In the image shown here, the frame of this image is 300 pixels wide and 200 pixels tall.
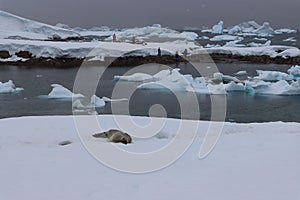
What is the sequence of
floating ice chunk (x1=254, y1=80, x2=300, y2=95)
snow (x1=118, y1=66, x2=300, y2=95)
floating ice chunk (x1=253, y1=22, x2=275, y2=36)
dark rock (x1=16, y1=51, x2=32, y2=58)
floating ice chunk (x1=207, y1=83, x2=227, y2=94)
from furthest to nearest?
floating ice chunk (x1=253, y1=22, x2=275, y2=36) < dark rock (x1=16, y1=51, x2=32, y2=58) < floating ice chunk (x1=207, y1=83, x2=227, y2=94) < snow (x1=118, y1=66, x2=300, y2=95) < floating ice chunk (x1=254, y1=80, x2=300, y2=95)

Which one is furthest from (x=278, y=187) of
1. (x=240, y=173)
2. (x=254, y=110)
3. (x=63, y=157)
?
(x=254, y=110)

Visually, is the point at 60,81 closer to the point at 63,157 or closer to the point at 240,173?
the point at 63,157

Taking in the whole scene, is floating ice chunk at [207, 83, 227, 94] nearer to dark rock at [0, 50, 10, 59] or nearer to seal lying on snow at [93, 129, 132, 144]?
seal lying on snow at [93, 129, 132, 144]

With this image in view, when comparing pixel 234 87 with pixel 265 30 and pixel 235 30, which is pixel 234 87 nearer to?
pixel 265 30

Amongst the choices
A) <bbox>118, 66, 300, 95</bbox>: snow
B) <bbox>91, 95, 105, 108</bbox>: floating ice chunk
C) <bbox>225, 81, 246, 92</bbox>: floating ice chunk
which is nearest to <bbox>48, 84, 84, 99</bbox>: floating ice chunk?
<bbox>91, 95, 105, 108</bbox>: floating ice chunk

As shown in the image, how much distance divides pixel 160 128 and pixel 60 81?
1001cm

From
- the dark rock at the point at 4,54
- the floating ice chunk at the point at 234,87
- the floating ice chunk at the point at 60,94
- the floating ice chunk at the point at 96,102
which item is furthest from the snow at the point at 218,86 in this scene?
the dark rock at the point at 4,54

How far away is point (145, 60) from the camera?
21.3 meters

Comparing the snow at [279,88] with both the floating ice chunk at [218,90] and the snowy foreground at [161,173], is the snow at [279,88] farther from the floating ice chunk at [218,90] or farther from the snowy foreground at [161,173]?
the snowy foreground at [161,173]

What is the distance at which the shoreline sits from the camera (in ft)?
64.8

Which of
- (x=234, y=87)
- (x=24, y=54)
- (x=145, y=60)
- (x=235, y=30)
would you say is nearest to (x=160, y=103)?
(x=234, y=87)

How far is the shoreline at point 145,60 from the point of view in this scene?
19.8 metres

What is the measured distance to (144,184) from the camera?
2621mm

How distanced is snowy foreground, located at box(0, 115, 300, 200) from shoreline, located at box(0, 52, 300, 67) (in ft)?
52.6
